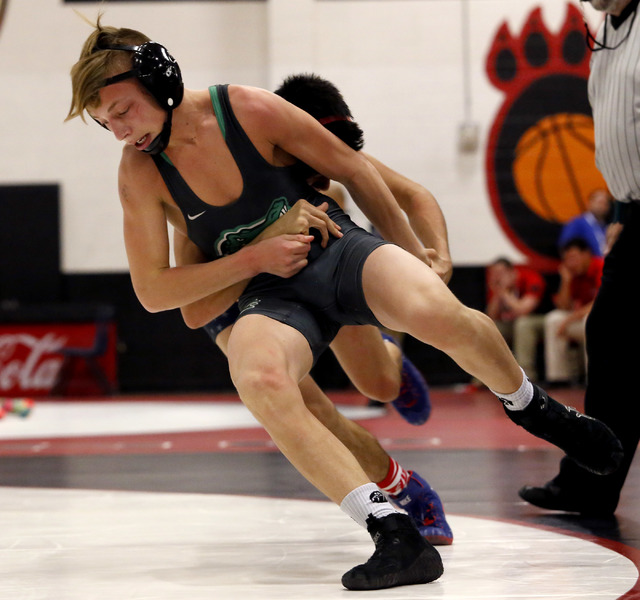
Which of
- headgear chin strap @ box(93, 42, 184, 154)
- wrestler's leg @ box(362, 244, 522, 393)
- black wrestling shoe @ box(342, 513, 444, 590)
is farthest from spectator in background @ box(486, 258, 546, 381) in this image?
black wrestling shoe @ box(342, 513, 444, 590)

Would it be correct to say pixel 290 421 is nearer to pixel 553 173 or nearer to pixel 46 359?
pixel 46 359

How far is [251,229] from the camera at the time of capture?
2.53 meters

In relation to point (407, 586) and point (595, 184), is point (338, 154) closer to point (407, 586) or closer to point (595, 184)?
point (407, 586)

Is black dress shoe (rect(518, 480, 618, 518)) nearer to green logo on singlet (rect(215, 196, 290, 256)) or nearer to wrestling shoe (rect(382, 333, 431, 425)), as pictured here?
wrestling shoe (rect(382, 333, 431, 425))

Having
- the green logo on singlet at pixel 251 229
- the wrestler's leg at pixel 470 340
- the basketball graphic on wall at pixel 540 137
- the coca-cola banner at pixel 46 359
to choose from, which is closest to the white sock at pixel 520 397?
the wrestler's leg at pixel 470 340

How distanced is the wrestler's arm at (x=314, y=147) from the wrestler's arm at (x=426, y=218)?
90mm

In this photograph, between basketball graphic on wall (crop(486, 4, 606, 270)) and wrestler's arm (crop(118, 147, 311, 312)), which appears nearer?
wrestler's arm (crop(118, 147, 311, 312))

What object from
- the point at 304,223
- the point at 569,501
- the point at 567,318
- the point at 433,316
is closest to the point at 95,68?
the point at 304,223

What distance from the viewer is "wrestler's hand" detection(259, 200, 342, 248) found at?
2.41m

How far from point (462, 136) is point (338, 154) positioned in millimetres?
8370

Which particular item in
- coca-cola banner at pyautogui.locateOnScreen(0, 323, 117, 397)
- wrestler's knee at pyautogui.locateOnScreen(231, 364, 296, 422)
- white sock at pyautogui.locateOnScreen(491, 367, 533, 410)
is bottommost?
coca-cola banner at pyautogui.locateOnScreen(0, 323, 117, 397)

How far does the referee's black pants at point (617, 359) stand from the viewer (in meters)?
2.98

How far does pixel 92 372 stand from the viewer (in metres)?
10.4

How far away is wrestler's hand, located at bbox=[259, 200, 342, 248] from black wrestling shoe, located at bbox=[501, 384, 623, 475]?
24.5 inches
